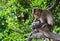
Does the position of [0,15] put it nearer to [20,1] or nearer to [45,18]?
[20,1]

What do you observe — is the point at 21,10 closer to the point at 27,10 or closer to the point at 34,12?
the point at 27,10

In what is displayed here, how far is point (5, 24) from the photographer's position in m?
4.18

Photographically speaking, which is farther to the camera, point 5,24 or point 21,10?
point 5,24

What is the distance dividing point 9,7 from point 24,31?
50 cm

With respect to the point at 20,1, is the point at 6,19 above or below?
below

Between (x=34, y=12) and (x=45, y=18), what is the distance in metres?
0.12

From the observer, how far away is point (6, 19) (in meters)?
4.02

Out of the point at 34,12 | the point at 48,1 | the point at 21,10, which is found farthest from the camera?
the point at 21,10

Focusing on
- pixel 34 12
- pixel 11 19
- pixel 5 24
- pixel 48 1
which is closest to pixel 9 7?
pixel 11 19

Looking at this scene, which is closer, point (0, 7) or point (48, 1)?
point (48, 1)

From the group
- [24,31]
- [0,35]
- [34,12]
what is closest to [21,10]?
[24,31]

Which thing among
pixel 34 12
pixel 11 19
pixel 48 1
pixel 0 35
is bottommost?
pixel 0 35

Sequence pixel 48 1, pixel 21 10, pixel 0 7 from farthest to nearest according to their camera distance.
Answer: pixel 0 7 < pixel 21 10 < pixel 48 1

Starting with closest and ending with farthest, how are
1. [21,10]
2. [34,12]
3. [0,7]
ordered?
1. [34,12]
2. [21,10]
3. [0,7]
